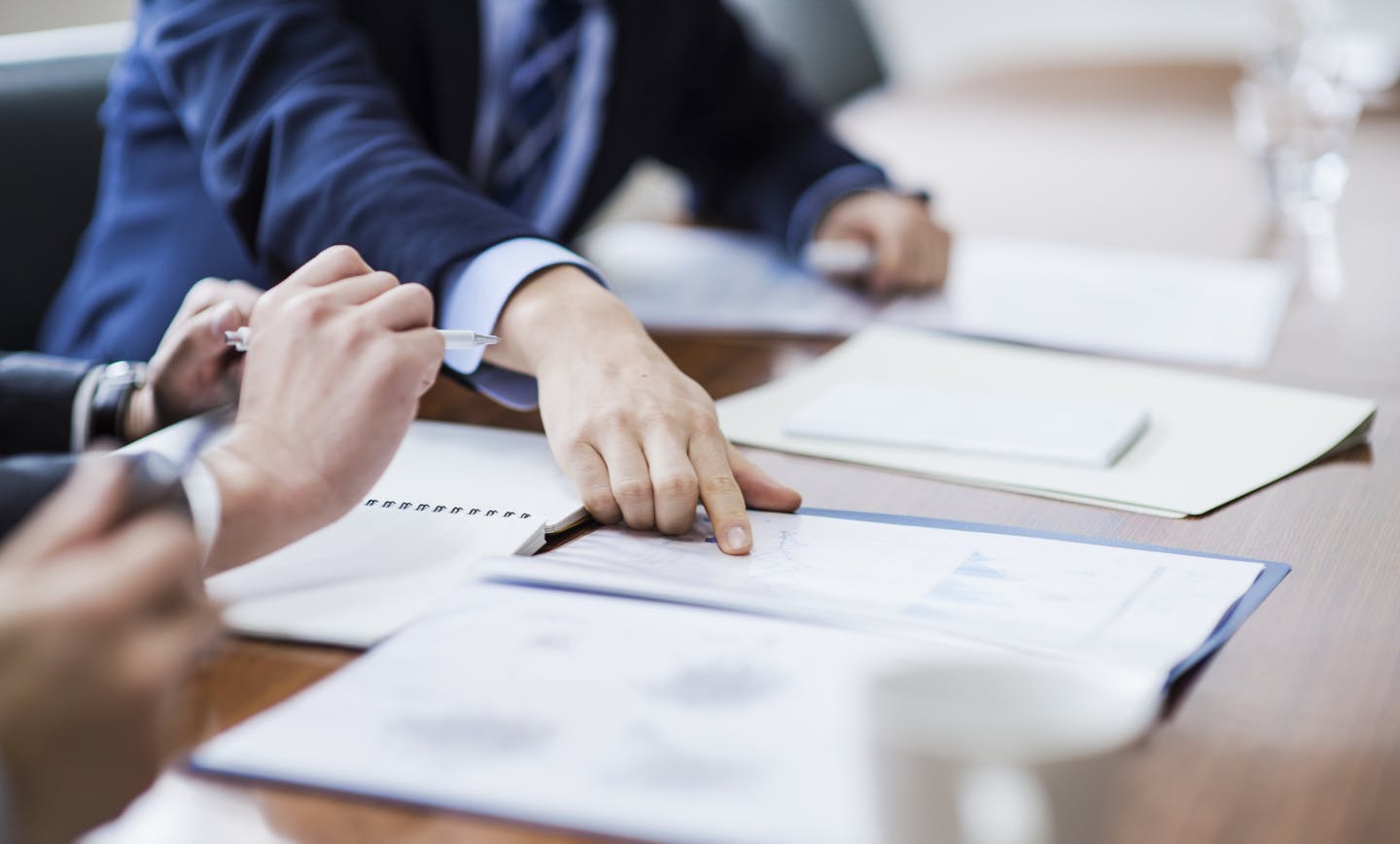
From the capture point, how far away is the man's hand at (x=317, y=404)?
1.76 ft

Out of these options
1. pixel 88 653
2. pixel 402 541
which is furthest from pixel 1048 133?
pixel 88 653

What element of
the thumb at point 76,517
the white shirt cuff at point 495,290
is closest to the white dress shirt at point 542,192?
the white shirt cuff at point 495,290

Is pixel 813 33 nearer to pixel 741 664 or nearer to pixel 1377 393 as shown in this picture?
pixel 1377 393

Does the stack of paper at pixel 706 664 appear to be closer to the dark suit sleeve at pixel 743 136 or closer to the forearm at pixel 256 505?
the forearm at pixel 256 505

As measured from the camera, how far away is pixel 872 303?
3.70 ft

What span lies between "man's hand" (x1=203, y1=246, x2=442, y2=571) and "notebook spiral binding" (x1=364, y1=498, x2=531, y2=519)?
0.17 ft

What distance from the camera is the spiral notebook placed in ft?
1.70

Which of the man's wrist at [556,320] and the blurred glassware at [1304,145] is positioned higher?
the blurred glassware at [1304,145]

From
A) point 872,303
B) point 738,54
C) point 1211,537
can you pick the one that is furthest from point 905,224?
point 1211,537

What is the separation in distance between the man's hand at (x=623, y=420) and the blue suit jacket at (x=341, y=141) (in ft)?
0.22

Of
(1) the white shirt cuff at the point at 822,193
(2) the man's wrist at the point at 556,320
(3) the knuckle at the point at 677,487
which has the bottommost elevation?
(3) the knuckle at the point at 677,487

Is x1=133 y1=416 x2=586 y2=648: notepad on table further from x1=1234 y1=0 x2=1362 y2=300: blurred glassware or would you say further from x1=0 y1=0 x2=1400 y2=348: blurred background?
x1=1234 y1=0 x2=1362 y2=300: blurred glassware

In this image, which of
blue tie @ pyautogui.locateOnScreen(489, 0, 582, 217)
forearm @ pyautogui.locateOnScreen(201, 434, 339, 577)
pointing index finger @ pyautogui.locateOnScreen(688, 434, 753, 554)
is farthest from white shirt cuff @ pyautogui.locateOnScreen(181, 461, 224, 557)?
blue tie @ pyautogui.locateOnScreen(489, 0, 582, 217)

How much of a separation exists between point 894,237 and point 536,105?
0.33 meters
